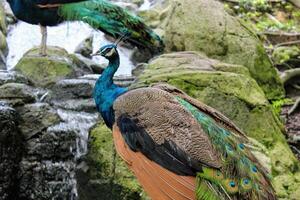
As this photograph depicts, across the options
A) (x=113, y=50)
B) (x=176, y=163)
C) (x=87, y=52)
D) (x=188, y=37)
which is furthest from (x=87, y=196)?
(x=87, y=52)

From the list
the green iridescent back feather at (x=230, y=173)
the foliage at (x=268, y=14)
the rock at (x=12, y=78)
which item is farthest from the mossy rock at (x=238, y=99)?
the foliage at (x=268, y=14)

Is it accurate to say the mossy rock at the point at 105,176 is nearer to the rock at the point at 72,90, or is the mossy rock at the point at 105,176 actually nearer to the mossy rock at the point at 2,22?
the rock at the point at 72,90

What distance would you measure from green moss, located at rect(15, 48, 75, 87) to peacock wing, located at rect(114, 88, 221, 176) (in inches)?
123

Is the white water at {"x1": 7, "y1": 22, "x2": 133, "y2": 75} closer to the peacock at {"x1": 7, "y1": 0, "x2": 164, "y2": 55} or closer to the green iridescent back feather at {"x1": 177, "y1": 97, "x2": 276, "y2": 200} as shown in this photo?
the peacock at {"x1": 7, "y1": 0, "x2": 164, "y2": 55}

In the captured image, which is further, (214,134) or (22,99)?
(22,99)

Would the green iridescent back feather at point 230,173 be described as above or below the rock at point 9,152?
above

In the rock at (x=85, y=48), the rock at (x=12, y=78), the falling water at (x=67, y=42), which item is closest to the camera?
the falling water at (x=67, y=42)

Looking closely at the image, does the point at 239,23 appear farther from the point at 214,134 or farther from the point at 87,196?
the point at 214,134

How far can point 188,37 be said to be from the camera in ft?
24.8

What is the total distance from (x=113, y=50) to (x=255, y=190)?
1479 millimetres

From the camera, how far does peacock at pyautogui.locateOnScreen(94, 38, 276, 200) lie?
306cm

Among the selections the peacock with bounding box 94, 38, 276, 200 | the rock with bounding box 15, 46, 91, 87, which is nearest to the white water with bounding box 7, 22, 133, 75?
the rock with bounding box 15, 46, 91, 87

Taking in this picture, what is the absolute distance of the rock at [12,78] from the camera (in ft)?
19.6

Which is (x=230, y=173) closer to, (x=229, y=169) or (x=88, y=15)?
(x=229, y=169)
